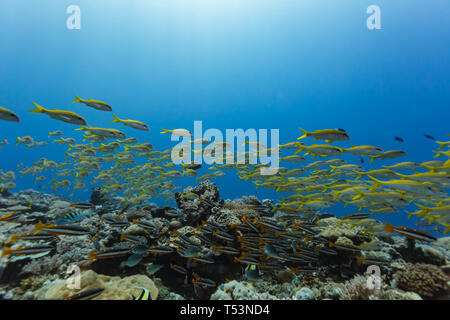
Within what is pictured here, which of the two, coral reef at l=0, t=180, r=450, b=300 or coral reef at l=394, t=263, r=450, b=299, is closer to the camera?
coral reef at l=0, t=180, r=450, b=300

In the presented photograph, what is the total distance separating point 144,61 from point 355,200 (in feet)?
269

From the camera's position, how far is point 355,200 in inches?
212

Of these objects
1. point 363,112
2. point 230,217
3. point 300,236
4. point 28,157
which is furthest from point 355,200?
point 28,157

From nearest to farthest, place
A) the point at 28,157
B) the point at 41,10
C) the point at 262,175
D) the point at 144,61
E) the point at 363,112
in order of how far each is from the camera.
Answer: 1. the point at 262,175
2. the point at 41,10
3. the point at 144,61
4. the point at 363,112
5. the point at 28,157

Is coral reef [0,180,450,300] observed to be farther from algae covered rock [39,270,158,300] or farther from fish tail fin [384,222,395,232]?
fish tail fin [384,222,395,232]

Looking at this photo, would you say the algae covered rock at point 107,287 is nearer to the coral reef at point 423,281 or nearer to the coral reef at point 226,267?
the coral reef at point 226,267

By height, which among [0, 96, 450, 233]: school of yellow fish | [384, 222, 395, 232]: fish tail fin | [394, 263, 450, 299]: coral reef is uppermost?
[0, 96, 450, 233]: school of yellow fish

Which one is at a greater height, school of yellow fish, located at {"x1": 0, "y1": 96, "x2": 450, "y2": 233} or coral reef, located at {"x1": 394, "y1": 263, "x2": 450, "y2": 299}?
school of yellow fish, located at {"x1": 0, "y1": 96, "x2": 450, "y2": 233}

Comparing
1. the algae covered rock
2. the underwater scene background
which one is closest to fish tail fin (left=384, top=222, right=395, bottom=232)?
the underwater scene background

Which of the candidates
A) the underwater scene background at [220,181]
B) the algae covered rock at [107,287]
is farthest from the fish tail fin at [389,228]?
the algae covered rock at [107,287]

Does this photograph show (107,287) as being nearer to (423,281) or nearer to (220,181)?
(423,281)

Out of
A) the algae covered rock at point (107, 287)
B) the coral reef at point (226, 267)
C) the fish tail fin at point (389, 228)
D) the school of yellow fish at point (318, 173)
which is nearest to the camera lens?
the algae covered rock at point (107, 287)
